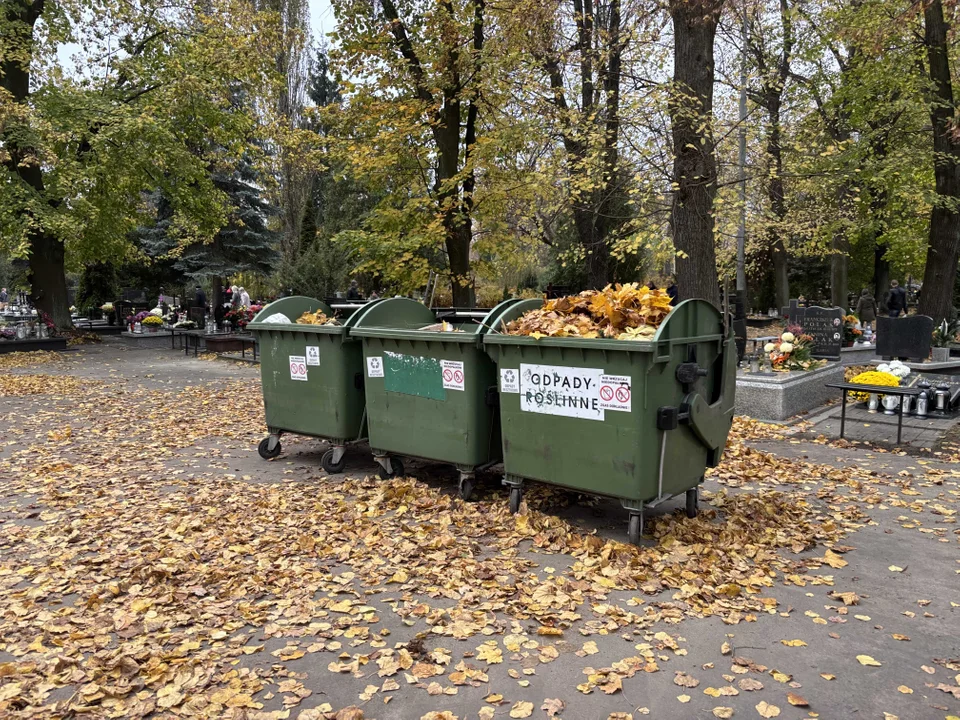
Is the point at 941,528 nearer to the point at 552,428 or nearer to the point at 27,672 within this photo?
the point at 552,428

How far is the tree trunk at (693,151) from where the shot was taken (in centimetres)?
969

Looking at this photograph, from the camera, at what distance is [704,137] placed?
9.80 m

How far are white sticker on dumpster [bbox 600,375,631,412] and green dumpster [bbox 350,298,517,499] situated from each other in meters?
1.17

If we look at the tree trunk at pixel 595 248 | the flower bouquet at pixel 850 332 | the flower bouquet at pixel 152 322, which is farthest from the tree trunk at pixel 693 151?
the flower bouquet at pixel 152 322

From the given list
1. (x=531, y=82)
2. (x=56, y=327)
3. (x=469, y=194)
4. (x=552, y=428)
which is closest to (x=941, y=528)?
(x=552, y=428)

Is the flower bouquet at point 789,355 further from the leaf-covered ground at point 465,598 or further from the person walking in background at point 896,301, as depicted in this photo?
the person walking in background at point 896,301

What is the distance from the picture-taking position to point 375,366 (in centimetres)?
624

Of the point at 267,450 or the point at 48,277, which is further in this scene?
the point at 48,277

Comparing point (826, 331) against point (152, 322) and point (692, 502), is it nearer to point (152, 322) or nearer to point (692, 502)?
point (692, 502)

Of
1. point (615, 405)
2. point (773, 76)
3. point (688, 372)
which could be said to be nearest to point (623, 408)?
point (615, 405)

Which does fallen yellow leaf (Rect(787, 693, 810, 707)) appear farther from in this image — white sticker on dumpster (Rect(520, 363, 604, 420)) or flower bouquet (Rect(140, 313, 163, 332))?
flower bouquet (Rect(140, 313, 163, 332))

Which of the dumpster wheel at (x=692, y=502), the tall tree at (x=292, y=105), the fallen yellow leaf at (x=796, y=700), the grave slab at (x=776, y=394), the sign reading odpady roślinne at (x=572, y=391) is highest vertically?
the tall tree at (x=292, y=105)

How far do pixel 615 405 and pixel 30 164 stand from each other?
16.6 metres

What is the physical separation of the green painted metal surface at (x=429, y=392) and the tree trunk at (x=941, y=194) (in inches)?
498
